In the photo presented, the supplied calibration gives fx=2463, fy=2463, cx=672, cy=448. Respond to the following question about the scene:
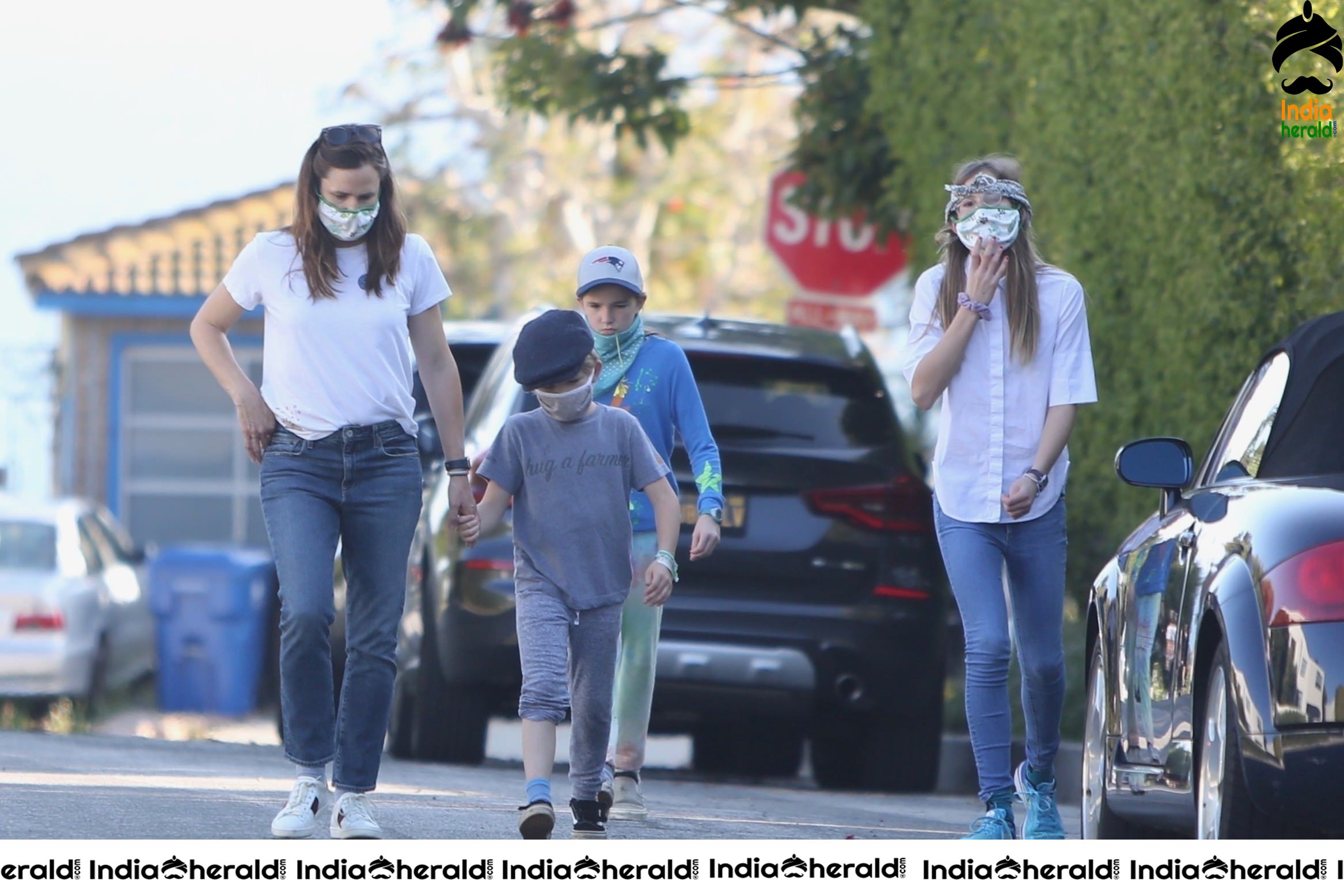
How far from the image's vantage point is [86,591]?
16.0 meters

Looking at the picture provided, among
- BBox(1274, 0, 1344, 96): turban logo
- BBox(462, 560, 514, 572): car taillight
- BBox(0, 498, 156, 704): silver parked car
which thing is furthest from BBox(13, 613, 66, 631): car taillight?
BBox(1274, 0, 1344, 96): turban logo

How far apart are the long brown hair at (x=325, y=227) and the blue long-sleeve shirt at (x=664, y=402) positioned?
1051mm

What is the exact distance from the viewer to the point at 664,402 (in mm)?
7090

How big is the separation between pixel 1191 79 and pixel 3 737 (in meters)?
5.40

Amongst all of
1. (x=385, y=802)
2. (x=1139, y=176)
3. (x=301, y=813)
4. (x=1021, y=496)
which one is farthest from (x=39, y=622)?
(x=1021, y=496)

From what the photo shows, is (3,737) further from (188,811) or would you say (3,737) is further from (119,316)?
(119,316)

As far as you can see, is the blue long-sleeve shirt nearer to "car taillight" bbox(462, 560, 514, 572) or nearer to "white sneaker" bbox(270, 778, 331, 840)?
"white sneaker" bbox(270, 778, 331, 840)

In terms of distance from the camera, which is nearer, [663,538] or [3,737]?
[663,538]

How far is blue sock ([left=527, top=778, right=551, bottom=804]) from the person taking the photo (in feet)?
19.6

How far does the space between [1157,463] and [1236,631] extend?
147 centimetres

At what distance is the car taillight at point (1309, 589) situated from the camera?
4.79 meters

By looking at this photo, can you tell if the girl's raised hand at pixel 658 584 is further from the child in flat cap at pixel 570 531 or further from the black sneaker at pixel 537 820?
the black sneaker at pixel 537 820

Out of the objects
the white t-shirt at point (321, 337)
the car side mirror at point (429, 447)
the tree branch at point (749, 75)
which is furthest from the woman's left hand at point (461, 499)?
the tree branch at point (749, 75)
